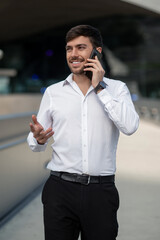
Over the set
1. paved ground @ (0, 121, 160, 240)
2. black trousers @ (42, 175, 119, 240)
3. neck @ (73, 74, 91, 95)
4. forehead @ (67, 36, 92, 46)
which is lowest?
paved ground @ (0, 121, 160, 240)

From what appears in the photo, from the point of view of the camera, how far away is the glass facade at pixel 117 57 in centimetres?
3247

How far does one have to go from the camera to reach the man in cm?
259

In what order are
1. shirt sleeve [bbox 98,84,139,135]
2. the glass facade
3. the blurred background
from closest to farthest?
1. shirt sleeve [bbox 98,84,139,135]
2. the blurred background
3. the glass facade

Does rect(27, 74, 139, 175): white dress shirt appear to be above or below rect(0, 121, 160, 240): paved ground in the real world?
above

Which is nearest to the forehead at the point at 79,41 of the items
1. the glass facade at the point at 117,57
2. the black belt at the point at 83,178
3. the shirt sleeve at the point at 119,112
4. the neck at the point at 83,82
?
the neck at the point at 83,82

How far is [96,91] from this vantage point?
2553 millimetres

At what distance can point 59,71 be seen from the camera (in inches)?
1646

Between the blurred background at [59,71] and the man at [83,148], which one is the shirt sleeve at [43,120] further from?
the blurred background at [59,71]

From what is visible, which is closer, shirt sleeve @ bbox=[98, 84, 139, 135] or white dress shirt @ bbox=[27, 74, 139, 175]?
shirt sleeve @ bbox=[98, 84, 139, 135]

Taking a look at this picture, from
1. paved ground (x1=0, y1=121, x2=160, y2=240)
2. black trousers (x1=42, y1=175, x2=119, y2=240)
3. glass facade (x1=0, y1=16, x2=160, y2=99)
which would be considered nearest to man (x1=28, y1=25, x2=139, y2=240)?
black trousers (x1=42, y1=175, x2=119, y2=240)

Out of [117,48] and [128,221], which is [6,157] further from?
[117,48]

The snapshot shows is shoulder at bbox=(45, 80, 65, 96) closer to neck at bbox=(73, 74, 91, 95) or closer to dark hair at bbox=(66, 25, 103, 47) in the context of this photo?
neck at bbox=(73, 74, 91, 95)

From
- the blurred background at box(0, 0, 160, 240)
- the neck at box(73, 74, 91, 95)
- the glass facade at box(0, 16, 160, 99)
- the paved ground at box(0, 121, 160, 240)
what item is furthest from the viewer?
the glass facade at box(0, 16, 160, 99)

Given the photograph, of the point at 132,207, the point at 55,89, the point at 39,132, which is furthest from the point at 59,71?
the point at 39,132
